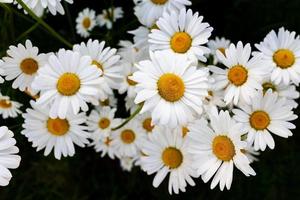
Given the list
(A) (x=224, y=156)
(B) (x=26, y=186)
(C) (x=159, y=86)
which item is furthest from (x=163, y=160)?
(B) (x=26, y=186)

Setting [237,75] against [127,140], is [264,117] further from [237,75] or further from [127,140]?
[127,140]

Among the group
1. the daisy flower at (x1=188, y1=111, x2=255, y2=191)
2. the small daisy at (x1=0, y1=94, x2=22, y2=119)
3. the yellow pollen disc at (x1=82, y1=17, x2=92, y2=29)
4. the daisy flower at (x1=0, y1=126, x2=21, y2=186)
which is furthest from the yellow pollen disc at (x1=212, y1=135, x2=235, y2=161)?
the yellow pollen disc at (x1=82, y1=17, x2=92, y2=29)

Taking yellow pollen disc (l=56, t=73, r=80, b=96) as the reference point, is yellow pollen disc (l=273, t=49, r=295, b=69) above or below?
above

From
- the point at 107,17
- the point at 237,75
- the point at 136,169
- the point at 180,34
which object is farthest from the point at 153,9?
the point at 136,169

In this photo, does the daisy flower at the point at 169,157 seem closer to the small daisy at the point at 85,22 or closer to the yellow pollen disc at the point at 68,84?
the yellow pollen disc at the point at 68,84

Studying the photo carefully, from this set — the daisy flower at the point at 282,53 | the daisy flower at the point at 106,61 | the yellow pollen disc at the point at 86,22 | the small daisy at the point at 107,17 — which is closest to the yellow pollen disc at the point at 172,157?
the daisy flower at the point at 106,61

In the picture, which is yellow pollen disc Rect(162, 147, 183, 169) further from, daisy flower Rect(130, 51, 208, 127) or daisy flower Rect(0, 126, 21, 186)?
daisy flower Rect(0, 126, 21, 186)
